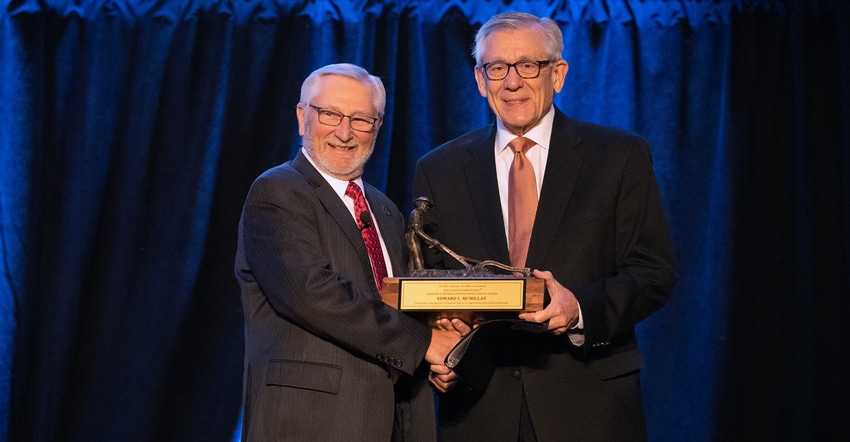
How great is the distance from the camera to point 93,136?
3.84 metres

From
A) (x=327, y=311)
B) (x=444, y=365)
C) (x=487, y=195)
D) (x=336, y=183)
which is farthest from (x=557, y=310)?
(x=336, y=183)

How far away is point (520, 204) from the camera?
2.50 metres

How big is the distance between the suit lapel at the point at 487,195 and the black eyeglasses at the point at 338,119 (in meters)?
0.34

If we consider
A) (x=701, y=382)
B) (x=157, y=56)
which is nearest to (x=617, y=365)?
(x=701, y=382)

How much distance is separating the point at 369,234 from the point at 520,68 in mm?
690

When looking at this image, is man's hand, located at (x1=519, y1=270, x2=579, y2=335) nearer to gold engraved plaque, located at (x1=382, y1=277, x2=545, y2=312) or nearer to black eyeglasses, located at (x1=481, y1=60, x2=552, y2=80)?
gold engraved plaque, located at (x1=382, y1=277, x2=545, y2=312)

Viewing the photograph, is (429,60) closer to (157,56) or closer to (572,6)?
(572,6)

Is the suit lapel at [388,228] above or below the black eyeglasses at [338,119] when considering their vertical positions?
below

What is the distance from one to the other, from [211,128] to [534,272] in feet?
7.21

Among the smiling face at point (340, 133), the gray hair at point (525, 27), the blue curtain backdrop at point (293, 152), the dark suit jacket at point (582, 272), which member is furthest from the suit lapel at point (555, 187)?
the blue curtain backdrop at point (293, 152)

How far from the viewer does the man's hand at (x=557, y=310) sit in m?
2.14

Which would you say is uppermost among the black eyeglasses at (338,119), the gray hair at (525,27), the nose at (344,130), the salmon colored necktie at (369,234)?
the gray hair at (525,27)

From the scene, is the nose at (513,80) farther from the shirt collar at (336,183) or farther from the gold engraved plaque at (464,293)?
the gold engraved plaque at (464,293)

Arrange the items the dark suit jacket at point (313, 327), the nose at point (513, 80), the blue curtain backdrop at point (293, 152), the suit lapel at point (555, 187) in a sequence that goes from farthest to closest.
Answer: the blue curtain backdrop at point (293, 152), the nose at point (513, 80), the suit lapel at point (555, 187), the dark suit jacket at point (313, 327)
